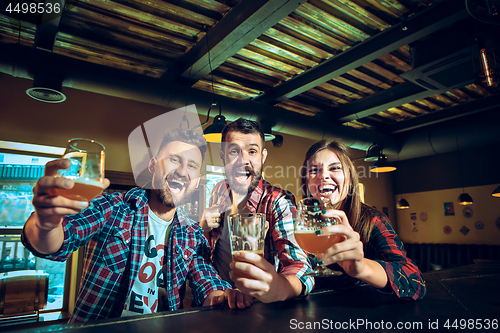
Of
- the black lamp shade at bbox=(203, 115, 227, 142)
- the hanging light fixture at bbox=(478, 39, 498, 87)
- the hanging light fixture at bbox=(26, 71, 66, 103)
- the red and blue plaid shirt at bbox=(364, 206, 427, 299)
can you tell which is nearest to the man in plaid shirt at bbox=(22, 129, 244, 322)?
the red and blue plaid shirt at bbox=(364, 206, 427, 299)

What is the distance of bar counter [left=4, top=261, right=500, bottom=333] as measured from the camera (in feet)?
2.35

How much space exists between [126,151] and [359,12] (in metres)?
3.86

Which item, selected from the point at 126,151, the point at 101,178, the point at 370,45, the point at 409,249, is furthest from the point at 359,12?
the point at 409,249

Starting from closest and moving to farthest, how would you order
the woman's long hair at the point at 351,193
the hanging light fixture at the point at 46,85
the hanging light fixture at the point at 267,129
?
the woman's long hair at the point at 351,193 < the hanging light fixture at the point at 46,85 < the hanging light fixture at the point at 267,129

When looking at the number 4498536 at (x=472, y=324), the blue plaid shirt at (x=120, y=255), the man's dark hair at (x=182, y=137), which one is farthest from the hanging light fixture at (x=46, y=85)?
the number 4498536 at (x=472, y=324)

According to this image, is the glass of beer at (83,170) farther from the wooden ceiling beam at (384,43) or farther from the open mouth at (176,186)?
the wooden ceiling beam at (384,43)

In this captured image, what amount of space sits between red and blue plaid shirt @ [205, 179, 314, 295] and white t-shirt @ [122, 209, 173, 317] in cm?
33

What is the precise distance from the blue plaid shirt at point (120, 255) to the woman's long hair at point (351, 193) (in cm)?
69

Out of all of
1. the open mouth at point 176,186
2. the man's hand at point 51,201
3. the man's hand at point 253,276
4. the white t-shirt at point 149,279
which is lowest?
the white t-shirt at point 149,279

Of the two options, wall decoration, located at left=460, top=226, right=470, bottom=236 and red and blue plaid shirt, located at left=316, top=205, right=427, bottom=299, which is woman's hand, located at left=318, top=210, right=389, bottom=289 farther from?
wall decoration, located at left=460, top=226, right=470, bottom=236

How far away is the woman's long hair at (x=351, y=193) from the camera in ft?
4.32

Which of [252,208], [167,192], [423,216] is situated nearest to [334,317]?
[252,208]

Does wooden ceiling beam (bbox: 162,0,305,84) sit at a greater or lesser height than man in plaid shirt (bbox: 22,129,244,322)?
greater

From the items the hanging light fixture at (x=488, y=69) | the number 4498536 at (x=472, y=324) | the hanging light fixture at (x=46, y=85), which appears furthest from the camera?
the hanging light fixture at (x=46, y=85)
